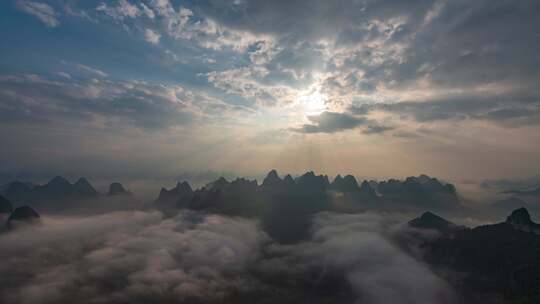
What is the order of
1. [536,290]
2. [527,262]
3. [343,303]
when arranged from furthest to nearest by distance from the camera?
1. [343,303]
2. [527,262]
3. [536,290]

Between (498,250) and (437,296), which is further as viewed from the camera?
(498,250)

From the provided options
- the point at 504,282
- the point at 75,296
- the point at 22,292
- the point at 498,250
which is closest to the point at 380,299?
the point at 504,282

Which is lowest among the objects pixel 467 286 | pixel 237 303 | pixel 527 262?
pixel 237 303

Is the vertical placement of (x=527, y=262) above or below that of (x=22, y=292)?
above

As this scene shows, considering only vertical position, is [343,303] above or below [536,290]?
below

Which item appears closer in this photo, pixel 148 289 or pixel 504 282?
pixel 504 282

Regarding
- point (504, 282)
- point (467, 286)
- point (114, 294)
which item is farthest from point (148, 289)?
point (504, 282)

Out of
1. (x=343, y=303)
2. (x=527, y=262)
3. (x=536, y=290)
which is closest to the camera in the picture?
(x=536, y=290)

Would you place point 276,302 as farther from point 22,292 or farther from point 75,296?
point 22,292

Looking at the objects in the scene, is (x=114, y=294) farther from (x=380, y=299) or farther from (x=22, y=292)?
(x=380, y=299)
